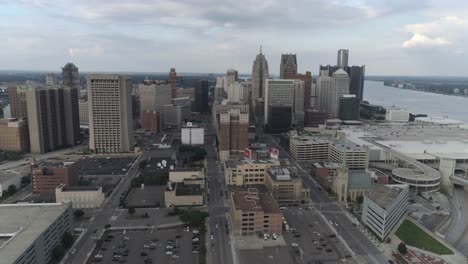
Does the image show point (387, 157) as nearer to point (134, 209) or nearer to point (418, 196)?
point (418, 196)

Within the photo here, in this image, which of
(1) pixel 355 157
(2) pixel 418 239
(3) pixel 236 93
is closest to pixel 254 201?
(2) pixel 418 239

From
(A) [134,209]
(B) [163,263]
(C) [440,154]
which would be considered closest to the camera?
(B) [163,263]

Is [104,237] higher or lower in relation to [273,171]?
lower

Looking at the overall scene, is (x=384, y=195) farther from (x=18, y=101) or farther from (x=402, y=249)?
(x=18, y=101)

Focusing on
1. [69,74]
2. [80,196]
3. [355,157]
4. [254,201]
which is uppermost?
[69,74]

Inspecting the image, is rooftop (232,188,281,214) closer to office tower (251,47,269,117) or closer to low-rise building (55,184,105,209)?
low-rise building (55,184,105,209)

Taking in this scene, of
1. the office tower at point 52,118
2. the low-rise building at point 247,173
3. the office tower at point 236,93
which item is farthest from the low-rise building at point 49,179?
the office tower at point 236,93

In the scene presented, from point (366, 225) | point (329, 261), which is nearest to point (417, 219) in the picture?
point (366, 225)
